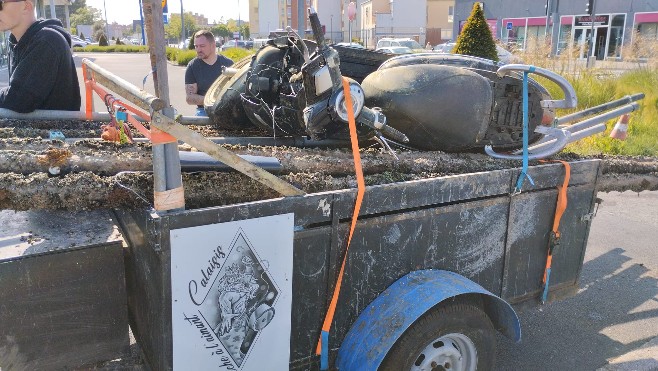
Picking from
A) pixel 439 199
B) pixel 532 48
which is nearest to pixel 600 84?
pixel 532 48

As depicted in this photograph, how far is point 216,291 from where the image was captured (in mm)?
2096

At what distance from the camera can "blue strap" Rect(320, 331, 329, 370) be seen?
2465mm

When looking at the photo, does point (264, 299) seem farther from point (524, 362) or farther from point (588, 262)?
point (588, 262)

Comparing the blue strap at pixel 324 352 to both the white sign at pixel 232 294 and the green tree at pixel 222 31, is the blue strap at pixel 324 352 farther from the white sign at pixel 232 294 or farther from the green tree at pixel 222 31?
the green tree at pixel 222 31

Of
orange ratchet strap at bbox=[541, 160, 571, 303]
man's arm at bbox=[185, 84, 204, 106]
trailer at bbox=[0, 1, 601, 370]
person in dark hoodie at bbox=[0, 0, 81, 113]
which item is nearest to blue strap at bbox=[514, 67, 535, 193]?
trailer at bbox=[0, 1, 601, 370]

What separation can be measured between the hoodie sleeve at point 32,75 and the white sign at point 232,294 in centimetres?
→ 227

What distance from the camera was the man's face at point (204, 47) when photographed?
21.5 ft

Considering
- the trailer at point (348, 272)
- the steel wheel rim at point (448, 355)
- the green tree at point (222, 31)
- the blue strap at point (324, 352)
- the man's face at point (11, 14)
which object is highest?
the green tree at point (222, 31)

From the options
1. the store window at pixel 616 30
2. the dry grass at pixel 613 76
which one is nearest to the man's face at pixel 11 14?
the dry grass at pixel 613 76

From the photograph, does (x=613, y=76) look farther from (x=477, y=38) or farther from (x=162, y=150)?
(x=162, y=150)

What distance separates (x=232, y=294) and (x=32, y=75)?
2412 millimetres

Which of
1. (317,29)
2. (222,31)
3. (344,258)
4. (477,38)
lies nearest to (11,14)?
(317,29)

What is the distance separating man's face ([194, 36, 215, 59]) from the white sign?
16.0 ft

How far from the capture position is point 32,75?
3.60 meters
